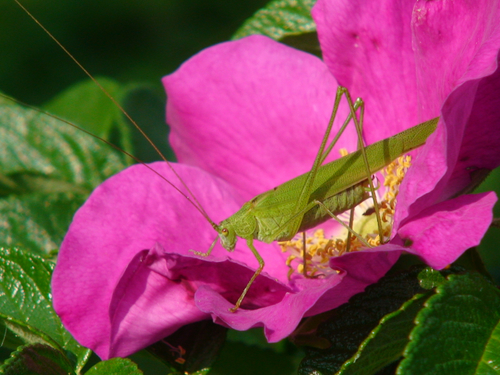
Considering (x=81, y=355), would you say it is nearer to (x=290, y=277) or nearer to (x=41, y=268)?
(x=41, y=268)

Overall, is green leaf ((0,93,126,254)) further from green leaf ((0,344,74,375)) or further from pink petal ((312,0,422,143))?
pink petal ((312,0,422,143))

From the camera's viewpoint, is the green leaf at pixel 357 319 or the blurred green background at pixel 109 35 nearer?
the green leaf at pixel 357 319

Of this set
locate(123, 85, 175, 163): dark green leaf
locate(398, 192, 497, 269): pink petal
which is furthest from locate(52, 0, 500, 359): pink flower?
locate(123, 85, 175, 163): dark green leaf

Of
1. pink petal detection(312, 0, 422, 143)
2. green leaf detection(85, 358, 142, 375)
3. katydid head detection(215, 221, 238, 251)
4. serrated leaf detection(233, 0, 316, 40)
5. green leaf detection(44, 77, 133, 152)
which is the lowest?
green leaf detection(85, 358, 142, 375)

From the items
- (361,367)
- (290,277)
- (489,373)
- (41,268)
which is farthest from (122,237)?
(489,373)

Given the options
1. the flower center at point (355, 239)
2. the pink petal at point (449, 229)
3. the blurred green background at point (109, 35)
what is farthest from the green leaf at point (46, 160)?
the blurred green background at point (109, 35)

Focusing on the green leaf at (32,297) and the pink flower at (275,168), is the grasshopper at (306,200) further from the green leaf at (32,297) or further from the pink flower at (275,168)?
the green leaf at (32,297)
